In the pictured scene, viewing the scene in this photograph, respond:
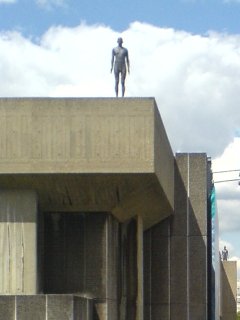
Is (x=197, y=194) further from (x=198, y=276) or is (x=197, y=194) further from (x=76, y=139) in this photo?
(x=76, y=139)

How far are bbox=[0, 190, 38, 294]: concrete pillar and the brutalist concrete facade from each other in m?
0.02

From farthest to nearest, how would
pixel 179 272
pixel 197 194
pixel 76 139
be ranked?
pixel 197 194, pixel 179 272, pixel 76 139

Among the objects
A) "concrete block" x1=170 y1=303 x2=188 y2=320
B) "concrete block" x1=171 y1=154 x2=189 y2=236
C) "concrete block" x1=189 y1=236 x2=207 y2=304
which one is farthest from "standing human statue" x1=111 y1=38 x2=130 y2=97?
"concrete block" x1=170 y1=303 x2=188 y2=320

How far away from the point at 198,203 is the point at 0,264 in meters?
10.4

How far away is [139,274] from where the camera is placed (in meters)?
34.6

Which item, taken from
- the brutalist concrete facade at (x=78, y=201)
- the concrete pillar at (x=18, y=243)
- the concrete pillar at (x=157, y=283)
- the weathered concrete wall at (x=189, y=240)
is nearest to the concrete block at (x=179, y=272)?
the weathered concrete wall at (x=189, y=240)

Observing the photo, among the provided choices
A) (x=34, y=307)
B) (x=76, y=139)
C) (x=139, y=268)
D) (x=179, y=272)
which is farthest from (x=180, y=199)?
(x=34, y=307)

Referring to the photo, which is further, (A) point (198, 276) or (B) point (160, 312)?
(B) point (160, 312)

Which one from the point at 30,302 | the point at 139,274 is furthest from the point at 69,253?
the point at 30,302

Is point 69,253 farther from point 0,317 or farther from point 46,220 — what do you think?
point 0,317

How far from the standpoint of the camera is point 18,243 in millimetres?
28516

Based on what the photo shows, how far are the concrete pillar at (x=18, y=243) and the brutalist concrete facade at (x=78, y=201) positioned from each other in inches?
1.0

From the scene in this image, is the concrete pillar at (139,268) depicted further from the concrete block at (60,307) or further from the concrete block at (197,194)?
the concrete block at (60,307)

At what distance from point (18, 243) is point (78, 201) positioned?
2.08 m
